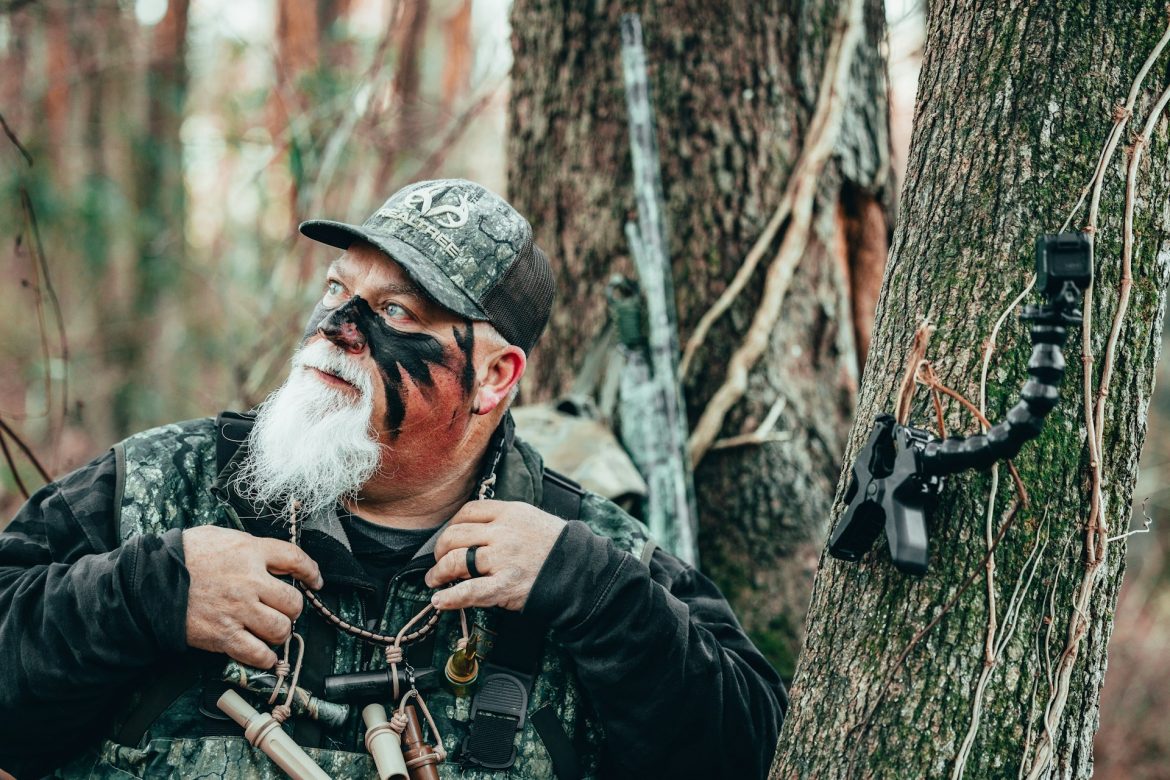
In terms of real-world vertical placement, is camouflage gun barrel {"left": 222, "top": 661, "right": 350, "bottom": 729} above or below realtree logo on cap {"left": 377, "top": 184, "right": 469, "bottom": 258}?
below

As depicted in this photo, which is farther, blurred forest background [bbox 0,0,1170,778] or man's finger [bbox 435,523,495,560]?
blurred forest background [bbox 0,0,1170,778]

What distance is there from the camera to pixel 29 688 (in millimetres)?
2584

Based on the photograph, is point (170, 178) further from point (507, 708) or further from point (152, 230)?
point (507, 708)

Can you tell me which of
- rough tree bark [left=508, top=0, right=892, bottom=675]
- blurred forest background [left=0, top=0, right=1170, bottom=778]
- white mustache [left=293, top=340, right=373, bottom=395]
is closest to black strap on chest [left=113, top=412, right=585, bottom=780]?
white mustache [left=293, top=340, right=373, bottom=395]

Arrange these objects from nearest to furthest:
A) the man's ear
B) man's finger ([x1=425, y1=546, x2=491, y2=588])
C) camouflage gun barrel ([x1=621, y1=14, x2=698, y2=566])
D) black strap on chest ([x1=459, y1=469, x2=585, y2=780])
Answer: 1. man's finger ([x1=425, y1=546, x2=491, y2=588])
2. black strap on chest ([x1=459, y1=469, x2=585, y2=780])
3. the man's ear
4. camouflage gun barrel ([x1=621, y1=14, x2=698, y2=566])

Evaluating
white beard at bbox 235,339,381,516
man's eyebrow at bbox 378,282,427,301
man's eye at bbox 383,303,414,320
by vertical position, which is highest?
man's eyebrow at bbox 378,282,427,301

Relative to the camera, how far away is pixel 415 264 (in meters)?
2.96

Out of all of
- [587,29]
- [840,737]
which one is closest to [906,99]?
[587,29]

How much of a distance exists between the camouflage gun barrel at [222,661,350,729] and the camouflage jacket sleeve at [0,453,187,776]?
168 mm

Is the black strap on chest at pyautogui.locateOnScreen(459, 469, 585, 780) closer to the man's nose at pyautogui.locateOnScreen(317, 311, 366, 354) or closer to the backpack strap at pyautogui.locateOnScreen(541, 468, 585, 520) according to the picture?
the backpack strap at pyautogui.locateOnScreen(541, 468, 585, 520)

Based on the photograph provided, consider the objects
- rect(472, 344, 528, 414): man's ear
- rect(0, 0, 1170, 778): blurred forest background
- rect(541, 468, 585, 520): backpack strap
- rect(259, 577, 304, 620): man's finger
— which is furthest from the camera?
rect(0, 0, 1170, 778): blurred forest background

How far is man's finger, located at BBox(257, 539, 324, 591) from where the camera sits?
8.99 feet

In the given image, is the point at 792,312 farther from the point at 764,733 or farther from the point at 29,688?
the point at 29,688

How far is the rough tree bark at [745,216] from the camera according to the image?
14.1ft
